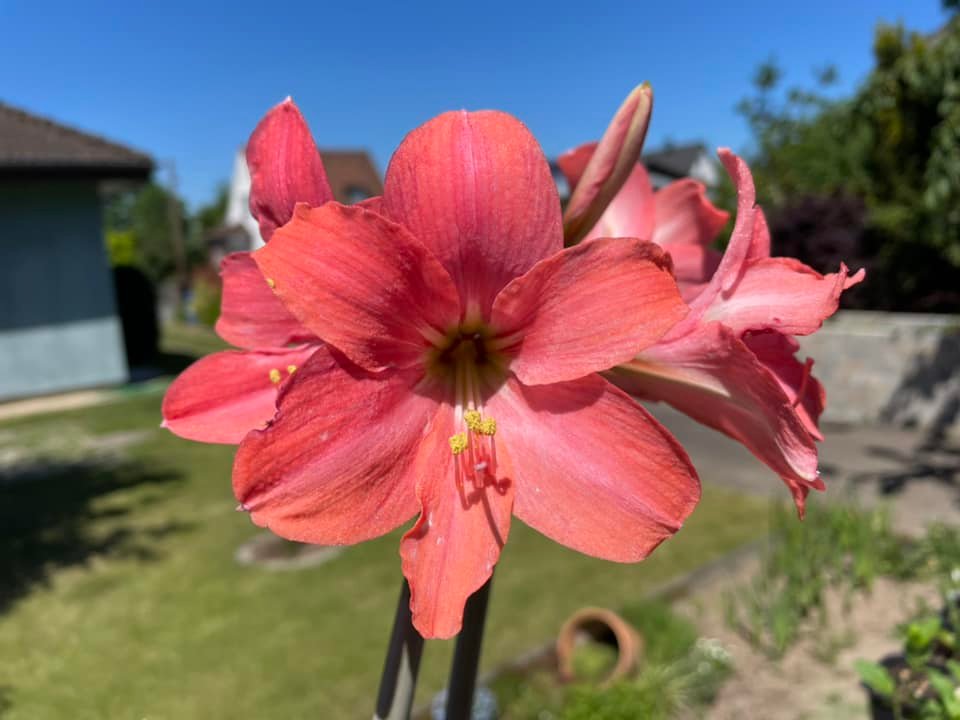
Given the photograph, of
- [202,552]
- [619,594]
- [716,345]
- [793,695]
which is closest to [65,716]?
[202,552]

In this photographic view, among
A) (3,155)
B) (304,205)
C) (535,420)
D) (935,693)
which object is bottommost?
(935,693)

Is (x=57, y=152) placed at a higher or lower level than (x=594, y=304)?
higher

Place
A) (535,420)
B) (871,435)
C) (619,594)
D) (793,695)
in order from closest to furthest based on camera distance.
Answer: (535,420), (793,695), (619,594), (871,435)

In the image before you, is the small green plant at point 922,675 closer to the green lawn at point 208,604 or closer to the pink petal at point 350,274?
the pink petal at point 350,274

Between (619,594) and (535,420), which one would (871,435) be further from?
(535,420)

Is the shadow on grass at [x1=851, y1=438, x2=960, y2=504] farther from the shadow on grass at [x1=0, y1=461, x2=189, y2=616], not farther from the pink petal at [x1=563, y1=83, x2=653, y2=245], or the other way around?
the pink petal at [x1=563, y1=83, x2=653, y2=245]

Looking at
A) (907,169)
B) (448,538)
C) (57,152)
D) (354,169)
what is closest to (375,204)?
(448,538)

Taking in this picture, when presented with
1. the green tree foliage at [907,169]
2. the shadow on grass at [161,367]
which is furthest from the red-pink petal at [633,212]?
the shadow on grass at [161,367]

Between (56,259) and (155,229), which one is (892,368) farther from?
(155,229)

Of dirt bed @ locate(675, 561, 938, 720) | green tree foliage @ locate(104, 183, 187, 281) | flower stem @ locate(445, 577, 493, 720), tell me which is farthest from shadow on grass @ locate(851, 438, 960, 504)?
green tree foliage @ locate(104, 183, 187, 281)
